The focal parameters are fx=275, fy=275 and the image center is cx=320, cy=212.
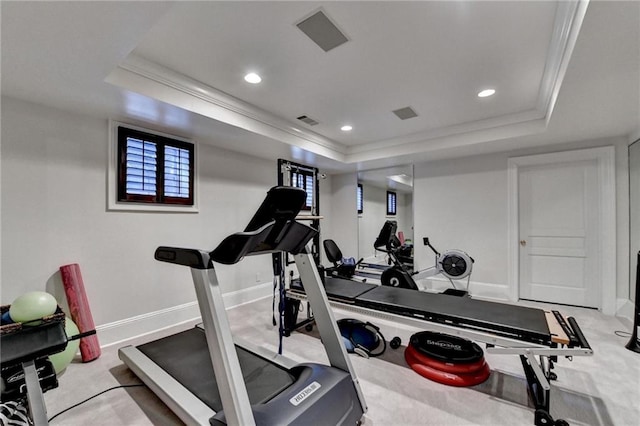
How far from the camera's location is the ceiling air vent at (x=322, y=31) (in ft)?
6.11

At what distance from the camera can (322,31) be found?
1.98m

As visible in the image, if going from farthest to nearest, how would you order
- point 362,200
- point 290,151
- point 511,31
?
point 362,200
point 290,151
point 511,31

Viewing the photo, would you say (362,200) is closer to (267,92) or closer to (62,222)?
(267,92)

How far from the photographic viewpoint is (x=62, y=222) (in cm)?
261

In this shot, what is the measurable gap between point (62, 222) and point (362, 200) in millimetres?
4812

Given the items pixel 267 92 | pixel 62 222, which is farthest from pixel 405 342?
pixel 62 222

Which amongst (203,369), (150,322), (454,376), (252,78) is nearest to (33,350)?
(203,369)

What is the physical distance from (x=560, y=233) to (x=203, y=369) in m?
4.81

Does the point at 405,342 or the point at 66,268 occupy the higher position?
the point at 66,268

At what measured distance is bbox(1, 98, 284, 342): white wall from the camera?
2373 millimetres

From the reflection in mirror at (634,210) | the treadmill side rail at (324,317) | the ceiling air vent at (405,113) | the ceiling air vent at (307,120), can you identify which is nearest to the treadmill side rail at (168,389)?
the treadmill side rail at (324,317)

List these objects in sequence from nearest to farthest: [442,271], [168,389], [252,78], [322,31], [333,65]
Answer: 1. [168,389]
2. [322,31]
3. [333,65]
4. [252,78]
5. [442,271]

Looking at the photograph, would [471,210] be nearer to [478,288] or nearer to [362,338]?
[478,288]

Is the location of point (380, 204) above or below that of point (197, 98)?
below
